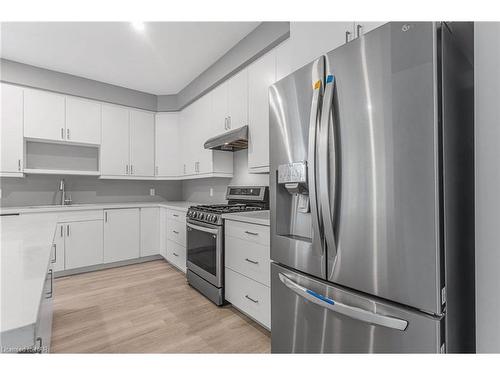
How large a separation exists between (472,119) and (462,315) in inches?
31.7

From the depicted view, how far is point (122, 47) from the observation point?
8.95ft

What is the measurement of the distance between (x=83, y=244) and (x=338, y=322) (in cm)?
327

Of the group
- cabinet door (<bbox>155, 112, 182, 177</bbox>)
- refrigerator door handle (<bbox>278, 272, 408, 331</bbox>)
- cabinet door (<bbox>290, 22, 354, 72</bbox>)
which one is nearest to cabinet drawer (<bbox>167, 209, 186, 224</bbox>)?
cabinet door (<bbox>155, 112, 182, 177</bbox>)

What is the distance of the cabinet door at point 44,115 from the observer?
10.3 feet

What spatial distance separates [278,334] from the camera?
4.74 ft

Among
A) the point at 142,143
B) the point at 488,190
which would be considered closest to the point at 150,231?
the point at 142,143

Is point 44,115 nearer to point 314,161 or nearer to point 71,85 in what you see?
point 71,85

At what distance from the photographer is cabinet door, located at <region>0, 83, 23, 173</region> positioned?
300 centimetres

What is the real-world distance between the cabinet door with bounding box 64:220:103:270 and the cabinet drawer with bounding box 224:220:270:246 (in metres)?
2.04

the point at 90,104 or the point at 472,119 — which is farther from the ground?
the point at 90,104

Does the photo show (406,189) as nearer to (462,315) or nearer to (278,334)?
(462,315)

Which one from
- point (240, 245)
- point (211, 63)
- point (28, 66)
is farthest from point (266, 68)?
point (28, 66)

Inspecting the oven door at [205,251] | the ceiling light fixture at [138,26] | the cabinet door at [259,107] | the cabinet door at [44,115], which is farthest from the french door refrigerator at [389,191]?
the cabinet door at [44,115]
